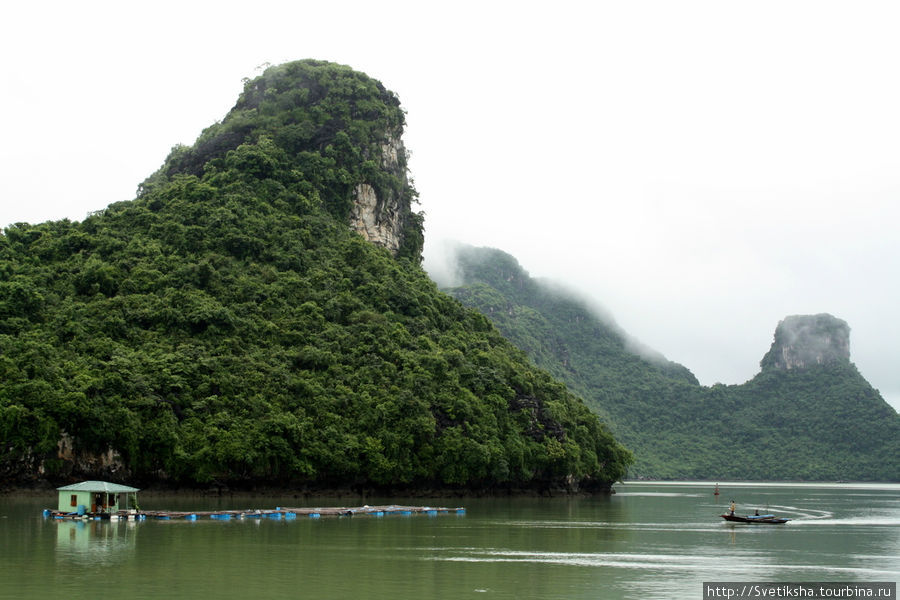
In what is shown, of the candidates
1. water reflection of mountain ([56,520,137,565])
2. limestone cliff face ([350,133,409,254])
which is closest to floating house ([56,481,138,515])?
water reflection of mountain ([56,520,137,565])

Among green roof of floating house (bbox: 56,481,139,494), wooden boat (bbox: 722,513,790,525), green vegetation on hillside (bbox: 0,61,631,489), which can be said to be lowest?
wooden boat (bbox: 722,513,790,525)

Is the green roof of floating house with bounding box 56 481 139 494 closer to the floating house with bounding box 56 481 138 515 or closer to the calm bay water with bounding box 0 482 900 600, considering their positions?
the floating house with bounding box 56 481 138 515

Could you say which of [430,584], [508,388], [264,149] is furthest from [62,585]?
[264,149]

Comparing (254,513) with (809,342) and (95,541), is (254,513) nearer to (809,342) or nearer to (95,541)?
(95,541)

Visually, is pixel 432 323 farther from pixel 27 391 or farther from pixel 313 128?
pixel 27 391

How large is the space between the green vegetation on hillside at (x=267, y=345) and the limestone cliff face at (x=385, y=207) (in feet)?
4.49

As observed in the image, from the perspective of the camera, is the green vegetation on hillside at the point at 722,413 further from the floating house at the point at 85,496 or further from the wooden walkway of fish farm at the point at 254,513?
the floating house at the point at 85,496

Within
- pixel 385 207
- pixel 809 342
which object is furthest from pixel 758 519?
pixel 809 342

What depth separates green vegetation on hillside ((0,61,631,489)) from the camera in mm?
49594

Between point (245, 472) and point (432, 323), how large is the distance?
24174mm

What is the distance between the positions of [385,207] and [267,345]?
27666 millimetres

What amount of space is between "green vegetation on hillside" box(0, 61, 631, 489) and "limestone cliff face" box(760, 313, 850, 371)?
346 feet

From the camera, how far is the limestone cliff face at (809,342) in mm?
165925

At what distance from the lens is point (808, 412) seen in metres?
157
